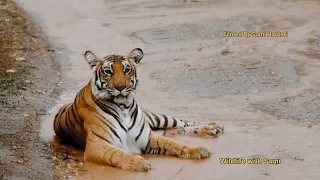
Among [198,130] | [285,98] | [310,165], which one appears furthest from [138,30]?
[310,165]

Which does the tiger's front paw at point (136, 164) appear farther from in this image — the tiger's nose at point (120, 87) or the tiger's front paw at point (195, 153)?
the tiger's nose at point (120, 87)

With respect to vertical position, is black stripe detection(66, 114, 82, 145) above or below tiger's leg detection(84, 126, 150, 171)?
above

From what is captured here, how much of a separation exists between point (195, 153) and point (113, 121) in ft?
2.79

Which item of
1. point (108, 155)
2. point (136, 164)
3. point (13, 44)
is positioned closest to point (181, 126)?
point (108, 155)

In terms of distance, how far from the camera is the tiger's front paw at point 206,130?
8.16 meters

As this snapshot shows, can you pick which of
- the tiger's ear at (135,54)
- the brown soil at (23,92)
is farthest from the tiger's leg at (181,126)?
the brown soil at (23,92)

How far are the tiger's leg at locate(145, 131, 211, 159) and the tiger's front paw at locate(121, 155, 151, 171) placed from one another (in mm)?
518

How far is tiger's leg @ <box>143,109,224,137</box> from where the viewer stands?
8.20m

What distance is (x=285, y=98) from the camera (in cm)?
966

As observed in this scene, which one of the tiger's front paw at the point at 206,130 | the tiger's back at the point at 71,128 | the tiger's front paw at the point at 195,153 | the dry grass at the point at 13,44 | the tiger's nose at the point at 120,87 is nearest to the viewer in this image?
the tiger's front paw at the point at 195,153

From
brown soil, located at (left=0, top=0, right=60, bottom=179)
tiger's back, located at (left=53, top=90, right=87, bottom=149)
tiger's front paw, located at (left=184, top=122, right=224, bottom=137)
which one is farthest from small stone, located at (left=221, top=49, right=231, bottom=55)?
tiger's back, located at (left=53, top=90, right=87, bottom=149)

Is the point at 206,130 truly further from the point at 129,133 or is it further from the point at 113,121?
the point at 113,121

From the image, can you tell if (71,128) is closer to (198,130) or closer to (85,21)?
(198,130)

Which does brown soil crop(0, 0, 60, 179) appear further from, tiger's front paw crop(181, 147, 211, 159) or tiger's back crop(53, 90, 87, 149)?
A: tiger's front paw crop(181, 147, 211, 159)
